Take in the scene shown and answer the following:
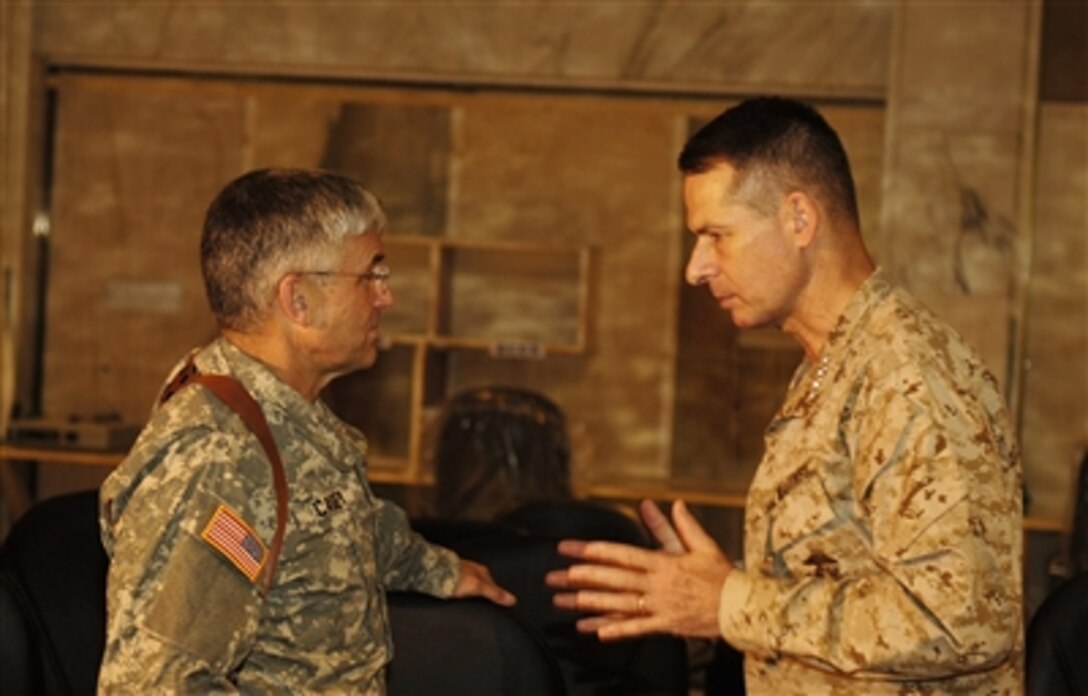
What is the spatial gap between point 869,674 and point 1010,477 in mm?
307

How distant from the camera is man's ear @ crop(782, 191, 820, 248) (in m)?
2.22

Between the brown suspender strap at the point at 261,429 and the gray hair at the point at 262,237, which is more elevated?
the gray hair at the point at 262,237

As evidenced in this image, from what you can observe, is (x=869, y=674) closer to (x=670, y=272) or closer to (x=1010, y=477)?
(x=1010, y=477)

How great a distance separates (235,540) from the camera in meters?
2.13

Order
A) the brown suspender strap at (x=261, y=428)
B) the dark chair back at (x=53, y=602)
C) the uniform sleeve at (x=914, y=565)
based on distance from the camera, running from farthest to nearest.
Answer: the dark chair back at (x=53, y=602) → the brown suspender strap at (x=261, y=428) → the uniform sleeve at (x=914, y=565)

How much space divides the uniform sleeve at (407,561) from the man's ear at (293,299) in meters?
0.42

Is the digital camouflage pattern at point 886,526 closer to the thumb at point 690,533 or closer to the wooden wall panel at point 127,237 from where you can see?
the thumb at point 690,533

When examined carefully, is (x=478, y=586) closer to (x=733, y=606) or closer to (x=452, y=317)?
(x=733, y=606)

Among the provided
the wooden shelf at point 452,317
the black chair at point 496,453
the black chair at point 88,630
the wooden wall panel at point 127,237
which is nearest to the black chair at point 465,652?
the black chair at point 88,630

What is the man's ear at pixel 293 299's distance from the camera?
2.37m

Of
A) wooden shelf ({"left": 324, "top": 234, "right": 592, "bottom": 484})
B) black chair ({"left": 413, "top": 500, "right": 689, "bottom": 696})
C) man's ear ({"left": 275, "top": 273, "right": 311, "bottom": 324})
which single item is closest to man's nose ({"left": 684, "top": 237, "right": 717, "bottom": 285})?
man's ear ({"left": 275, "top": 273, "right": 311, "bottom": 324})

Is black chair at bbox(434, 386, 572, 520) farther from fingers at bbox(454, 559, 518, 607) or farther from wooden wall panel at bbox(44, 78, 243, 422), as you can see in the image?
fingers at bbox(454, 559, 518, 607)

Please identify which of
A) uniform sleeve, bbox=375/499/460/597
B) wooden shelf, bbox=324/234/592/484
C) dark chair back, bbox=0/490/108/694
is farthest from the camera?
wooden shelf, bbox=324/234/592/484

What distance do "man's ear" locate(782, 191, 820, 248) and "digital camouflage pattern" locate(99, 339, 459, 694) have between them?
0.73m
